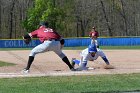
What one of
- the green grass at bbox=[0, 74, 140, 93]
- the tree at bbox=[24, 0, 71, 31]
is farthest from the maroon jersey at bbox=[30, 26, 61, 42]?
the tree at bbox=[24, 0, 71, 31]

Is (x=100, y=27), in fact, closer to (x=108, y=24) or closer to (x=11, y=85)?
(x=108, y=24)

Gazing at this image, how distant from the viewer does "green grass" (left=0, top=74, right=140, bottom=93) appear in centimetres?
918

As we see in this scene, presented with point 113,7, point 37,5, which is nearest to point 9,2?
point 37,5

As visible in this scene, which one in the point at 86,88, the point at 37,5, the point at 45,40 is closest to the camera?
the point at 86,88

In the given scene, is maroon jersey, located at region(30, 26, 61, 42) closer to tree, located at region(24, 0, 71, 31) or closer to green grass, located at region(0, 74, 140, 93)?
green grass, located at region(0, 74, 140, 93)

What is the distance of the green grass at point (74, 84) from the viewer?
918 cm

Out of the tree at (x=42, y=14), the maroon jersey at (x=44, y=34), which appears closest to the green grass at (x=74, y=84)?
the maroon jersey at (x=44, y=34)

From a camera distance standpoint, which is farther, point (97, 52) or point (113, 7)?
point (113, 7)

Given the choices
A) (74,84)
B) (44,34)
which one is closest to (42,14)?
(44,34)

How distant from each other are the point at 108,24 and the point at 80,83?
5393 cm

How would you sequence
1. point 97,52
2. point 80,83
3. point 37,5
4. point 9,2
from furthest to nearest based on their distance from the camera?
1. point 9,2
2. point 37,5
3. point 97,52
4. point 80,83

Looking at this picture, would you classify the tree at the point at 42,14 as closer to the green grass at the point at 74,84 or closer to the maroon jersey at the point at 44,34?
the maroon jersey at the point at 44,34

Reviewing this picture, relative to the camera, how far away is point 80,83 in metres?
10.3

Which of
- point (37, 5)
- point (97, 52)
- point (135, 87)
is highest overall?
point (135, 87)
